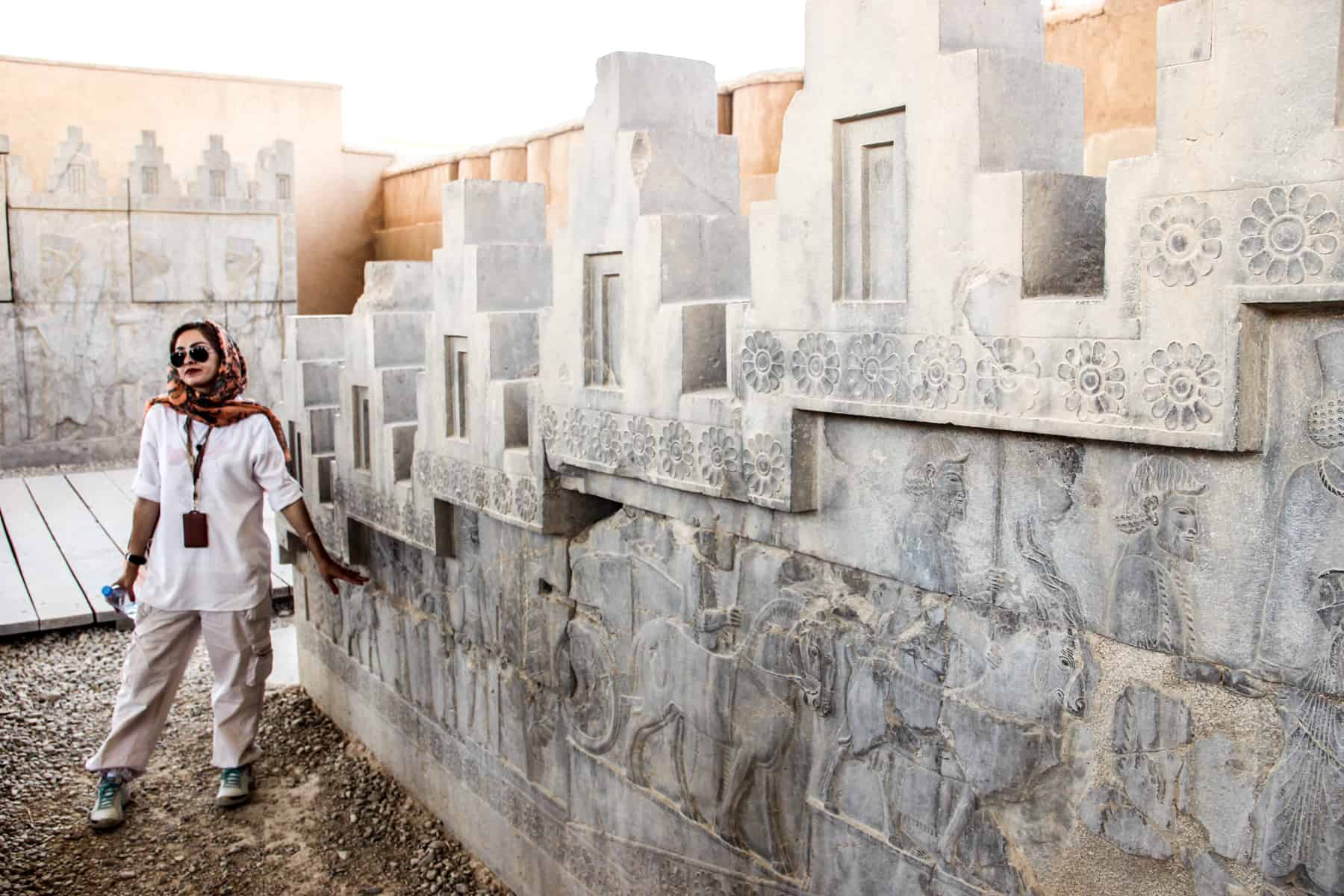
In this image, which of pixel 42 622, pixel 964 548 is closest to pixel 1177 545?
pixel 964 548

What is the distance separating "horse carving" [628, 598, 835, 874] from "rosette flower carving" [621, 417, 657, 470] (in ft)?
1.56

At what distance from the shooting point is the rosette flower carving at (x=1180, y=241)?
2.08 metres

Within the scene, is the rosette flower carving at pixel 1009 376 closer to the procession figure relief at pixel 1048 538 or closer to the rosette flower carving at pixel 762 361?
the procession figure relief at pixel 1048 538

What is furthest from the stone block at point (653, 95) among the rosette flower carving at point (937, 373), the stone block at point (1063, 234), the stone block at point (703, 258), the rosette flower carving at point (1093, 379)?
the rosette flower carving at point (1093, 379)

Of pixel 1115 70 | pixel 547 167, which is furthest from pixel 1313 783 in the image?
pixel 547 167

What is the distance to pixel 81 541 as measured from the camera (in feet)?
29.4

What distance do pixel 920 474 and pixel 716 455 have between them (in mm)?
668

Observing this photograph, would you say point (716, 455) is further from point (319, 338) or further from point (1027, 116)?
point (319, 338)

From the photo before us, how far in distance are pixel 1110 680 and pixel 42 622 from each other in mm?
6624

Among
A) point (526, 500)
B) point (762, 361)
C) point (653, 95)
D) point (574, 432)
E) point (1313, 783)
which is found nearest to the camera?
point (1313, 783)

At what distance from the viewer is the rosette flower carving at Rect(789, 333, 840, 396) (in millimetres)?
2811

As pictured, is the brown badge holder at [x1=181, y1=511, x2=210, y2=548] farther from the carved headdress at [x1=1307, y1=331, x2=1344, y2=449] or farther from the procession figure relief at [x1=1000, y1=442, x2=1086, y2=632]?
the carved headdress at [x1=1307, y1=331, x2=1344, y2=449]

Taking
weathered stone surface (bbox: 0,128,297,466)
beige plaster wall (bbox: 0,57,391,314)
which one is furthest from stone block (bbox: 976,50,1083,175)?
beige plaster wall (bbox: 0,57,391,314)

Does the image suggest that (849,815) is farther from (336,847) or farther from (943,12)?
(336,847)
